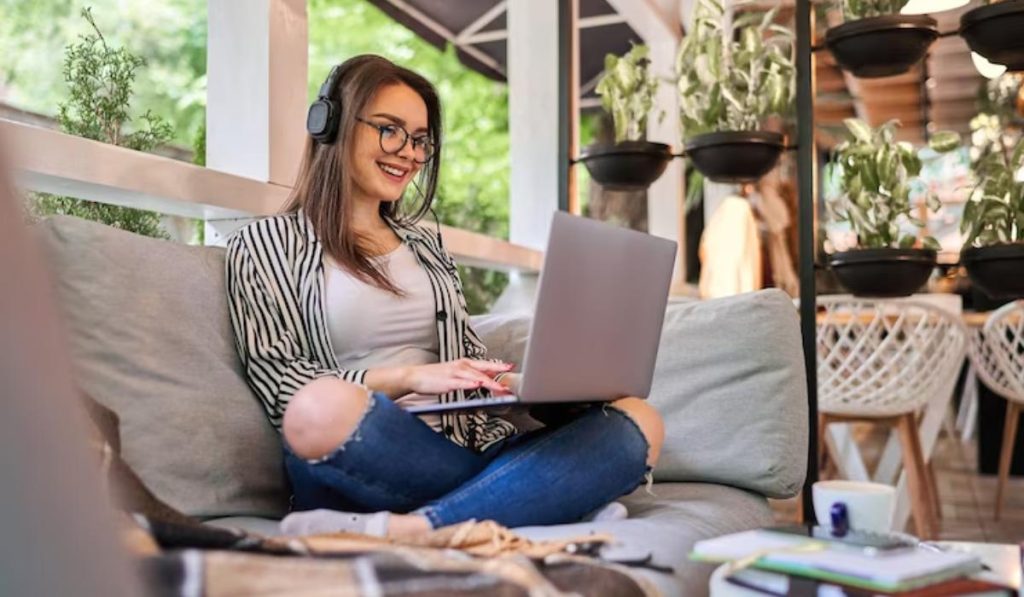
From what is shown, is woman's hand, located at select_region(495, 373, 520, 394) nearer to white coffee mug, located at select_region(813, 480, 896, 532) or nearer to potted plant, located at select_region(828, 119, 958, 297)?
white coffee mug, located at select_region(813, 480, 896, 532)

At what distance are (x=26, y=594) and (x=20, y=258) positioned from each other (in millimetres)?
151

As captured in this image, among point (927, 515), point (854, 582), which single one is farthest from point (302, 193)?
point (927, 515)

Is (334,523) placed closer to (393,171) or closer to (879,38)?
(393,171)

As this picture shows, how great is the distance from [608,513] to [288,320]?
0.60m

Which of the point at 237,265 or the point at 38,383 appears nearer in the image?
the point at 38,383

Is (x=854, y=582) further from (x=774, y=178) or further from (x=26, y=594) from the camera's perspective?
(x=774, y=178)

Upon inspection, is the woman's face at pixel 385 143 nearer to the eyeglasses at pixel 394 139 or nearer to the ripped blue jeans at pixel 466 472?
the eyeglasses at pixel 394 139

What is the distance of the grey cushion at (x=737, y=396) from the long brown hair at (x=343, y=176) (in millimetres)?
592

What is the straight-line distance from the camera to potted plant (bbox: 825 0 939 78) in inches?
94.4

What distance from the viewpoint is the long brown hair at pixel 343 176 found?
179 centimetres

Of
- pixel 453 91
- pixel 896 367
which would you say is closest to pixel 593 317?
pixel 896 367

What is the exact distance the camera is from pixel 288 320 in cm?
167

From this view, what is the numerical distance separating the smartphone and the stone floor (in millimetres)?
1777

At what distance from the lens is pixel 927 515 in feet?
10.6
